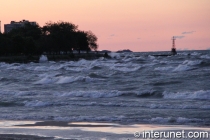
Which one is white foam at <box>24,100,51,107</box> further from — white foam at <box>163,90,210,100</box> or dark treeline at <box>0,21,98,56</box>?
dark treeline at <box>0,21,98,56</box>

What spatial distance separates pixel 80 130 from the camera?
14.1m

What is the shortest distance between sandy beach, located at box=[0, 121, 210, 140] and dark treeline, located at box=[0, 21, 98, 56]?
86.0 m

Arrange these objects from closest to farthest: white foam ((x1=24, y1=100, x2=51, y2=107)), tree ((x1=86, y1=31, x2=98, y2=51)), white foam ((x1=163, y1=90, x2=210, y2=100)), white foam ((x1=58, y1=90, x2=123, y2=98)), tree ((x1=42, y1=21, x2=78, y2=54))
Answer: white foam ((x1=24, y1=100, x2=51, y2=107))
white foam ((x1=163, y1=90, x2=210, y2=100))
white foam ((x1=58, y1=90, x2=123, y2=98))
tree ((x1=42, y1=21, x2=78, y2=54))
tree ((x1=86, y1=31, x2=98, y2=51))

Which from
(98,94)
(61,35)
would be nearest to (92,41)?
(61,35)

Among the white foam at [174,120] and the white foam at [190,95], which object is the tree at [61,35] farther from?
the white foam at [174,120]

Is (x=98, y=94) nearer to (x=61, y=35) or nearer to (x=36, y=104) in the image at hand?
(x=36, y=104)

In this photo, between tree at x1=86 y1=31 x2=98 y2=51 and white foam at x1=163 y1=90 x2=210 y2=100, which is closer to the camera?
white foam at x1=163 y1=90 x2=210 y2=100

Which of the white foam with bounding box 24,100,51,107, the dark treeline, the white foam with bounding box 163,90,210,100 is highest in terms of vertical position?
the dark treeline

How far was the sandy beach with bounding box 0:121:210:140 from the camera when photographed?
42.1 feet

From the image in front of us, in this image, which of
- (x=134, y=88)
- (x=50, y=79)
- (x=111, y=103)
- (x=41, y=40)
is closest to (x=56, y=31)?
(x=41, y=40)

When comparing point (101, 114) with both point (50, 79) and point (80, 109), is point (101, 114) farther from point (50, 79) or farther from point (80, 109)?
point (50, 79)

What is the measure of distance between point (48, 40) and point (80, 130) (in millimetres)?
104215

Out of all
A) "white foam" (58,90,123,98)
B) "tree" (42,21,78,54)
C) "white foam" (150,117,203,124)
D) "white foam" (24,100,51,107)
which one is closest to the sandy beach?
"white foam" (150,117,203,124)

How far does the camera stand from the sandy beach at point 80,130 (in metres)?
12.8
